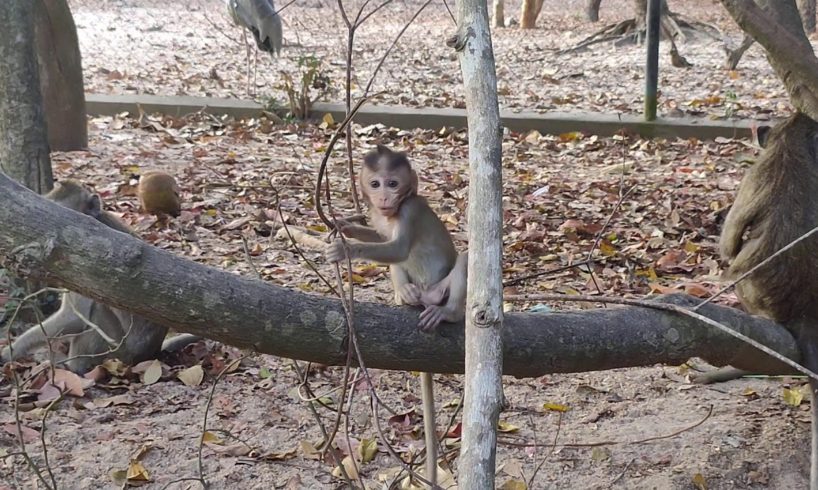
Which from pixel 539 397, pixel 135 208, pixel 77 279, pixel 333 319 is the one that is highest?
pixel 77 279

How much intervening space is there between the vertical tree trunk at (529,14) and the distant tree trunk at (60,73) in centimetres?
1193

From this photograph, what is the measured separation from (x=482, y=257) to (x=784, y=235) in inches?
115

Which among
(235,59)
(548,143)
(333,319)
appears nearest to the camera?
(333,319)

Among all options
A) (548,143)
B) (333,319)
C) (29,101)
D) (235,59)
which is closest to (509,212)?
(548,143)

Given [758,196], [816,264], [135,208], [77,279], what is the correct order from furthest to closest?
[135,208]
[758,196]
[816,264]
[77,279]

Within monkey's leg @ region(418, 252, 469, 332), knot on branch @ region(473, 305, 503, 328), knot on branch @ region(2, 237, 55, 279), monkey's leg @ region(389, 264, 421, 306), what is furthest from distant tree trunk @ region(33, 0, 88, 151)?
knot on branch @ region(473, 305, 503, 328)

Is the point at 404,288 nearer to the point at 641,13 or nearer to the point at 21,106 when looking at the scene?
the point at 21,106

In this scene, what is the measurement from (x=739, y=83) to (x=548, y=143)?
385 centimetres

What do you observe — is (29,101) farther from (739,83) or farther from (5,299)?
(739,83)

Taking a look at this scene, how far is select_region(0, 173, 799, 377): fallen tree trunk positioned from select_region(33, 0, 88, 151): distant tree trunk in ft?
21.0

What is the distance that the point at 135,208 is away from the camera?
23.9 feet

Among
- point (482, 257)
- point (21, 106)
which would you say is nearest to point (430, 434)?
point (482, 257)

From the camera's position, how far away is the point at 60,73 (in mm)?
8617

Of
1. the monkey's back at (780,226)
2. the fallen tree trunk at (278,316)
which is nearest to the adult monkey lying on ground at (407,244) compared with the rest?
the fallen tree trunk at (278,316)
